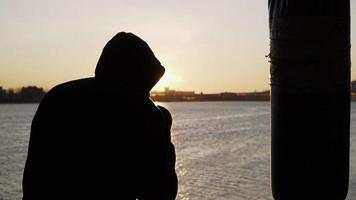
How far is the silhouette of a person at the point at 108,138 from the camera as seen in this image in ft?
7.68

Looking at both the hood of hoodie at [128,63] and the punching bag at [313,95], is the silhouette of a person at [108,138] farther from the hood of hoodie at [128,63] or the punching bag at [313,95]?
the punching bag at [313,95]

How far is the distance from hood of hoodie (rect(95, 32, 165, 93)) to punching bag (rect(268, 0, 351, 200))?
2.13ft

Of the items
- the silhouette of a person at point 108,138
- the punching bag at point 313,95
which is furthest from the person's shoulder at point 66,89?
the punching bag at point 313,95

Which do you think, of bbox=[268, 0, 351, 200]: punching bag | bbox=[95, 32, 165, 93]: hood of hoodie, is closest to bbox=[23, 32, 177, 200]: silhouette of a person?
bbox=[95, 32, 165, 93]: hood of hoodie

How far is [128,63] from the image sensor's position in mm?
2422

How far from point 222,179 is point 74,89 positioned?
21.5m

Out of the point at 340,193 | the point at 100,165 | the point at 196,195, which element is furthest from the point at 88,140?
the point at 196,195

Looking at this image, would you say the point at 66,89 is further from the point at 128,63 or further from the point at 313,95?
the point at 313,95

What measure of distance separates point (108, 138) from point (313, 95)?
970mm

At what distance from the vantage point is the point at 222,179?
77.4 feet

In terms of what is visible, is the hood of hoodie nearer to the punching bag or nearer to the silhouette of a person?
the silhouette of a person

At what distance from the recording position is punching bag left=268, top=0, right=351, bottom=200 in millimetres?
2674

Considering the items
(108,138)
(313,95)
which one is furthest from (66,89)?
(313,95)

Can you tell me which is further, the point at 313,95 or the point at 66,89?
the point at 313,95
